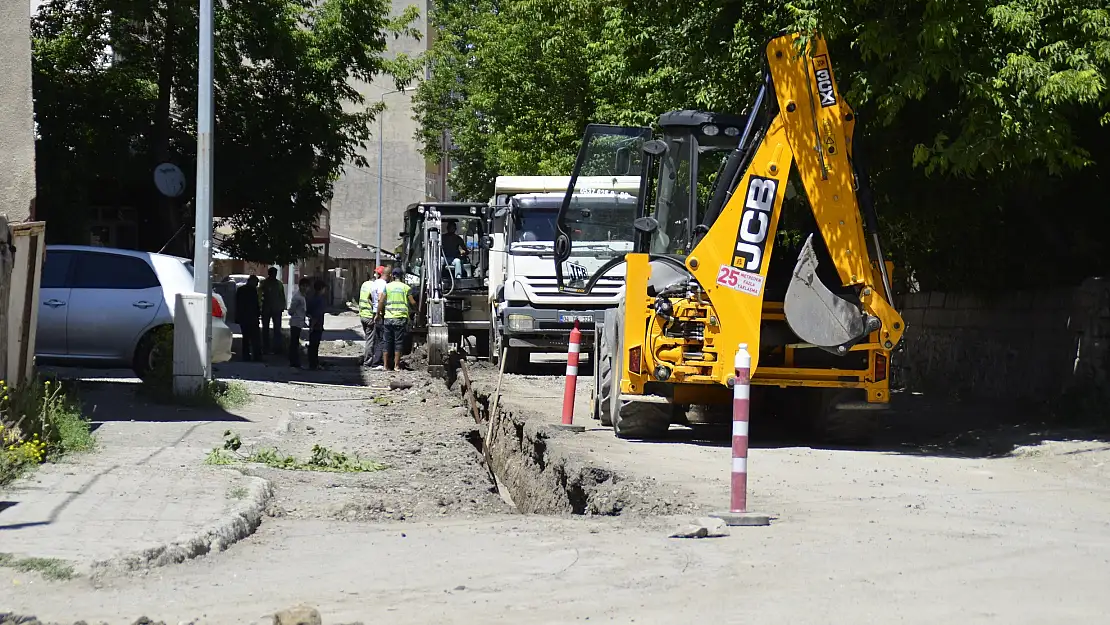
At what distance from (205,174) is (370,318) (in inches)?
331

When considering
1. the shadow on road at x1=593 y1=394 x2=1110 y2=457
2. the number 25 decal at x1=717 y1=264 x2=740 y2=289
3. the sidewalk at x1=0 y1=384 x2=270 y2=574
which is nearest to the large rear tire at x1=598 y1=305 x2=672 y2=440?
the shadow on road at x1=593 y1=394 x2=1110 y2=457

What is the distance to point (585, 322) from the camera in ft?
66.0

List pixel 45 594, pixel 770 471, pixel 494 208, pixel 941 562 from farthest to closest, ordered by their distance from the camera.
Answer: pixel 494 208
pixel 770 471
pixel 941 562
pixel 45 594

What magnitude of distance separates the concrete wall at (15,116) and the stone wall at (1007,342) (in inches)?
400

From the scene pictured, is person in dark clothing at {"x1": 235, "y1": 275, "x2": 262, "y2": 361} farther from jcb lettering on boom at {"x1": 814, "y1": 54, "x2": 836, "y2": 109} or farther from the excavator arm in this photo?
jcb lettering on boom at {"x1": 814, "y1": 54, "x2": 836, "y2": 109}

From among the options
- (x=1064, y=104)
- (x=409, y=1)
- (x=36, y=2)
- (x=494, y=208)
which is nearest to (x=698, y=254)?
(x=1064, y=104)

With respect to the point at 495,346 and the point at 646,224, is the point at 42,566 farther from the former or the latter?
the point at 495,346

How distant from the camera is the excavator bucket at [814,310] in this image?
11.1m

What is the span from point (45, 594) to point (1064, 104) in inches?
341

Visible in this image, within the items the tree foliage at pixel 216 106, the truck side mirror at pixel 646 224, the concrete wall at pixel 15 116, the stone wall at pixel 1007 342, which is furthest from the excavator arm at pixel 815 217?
the tree foliage at pixel 216 106

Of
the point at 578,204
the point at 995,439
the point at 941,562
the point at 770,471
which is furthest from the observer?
the point at 578,204

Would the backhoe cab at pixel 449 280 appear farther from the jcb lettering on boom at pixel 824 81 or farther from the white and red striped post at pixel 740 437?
the white and red striped post at pixel 740 437

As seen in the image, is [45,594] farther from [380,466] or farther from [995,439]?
[995,439]

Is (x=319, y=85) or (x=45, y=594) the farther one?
(x=319, y=85)
